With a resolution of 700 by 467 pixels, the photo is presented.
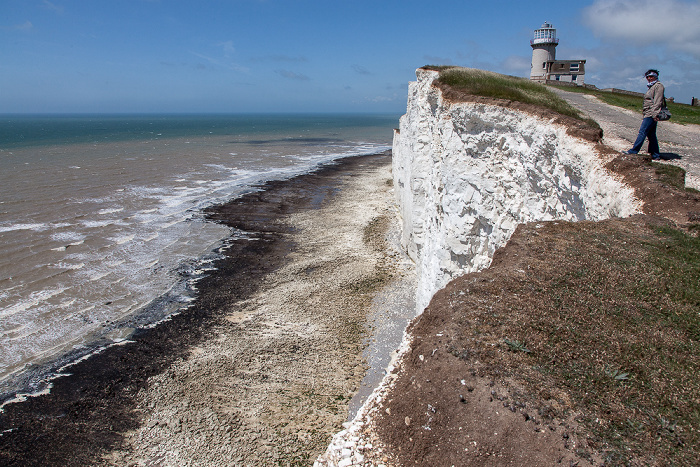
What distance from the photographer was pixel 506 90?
13492mm

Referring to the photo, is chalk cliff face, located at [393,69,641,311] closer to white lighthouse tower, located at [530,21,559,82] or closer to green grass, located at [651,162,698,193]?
green grass, located at [651,162,698,193]

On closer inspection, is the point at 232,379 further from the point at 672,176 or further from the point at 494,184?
the point at 672,176

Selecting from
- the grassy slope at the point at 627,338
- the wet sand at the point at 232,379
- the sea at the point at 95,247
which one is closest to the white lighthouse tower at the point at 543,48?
the sea at the point at 95,247

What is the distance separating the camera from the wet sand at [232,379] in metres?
8.82

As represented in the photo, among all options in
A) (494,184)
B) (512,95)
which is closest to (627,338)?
(494,184)

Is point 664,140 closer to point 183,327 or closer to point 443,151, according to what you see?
point 443,151

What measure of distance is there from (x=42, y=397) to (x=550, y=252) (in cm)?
1238

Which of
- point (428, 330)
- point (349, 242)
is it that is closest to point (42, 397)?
point (428, 330)

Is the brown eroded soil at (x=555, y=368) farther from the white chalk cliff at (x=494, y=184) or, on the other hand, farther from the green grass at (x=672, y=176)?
the white chalk cliff at (x=494, y=184)

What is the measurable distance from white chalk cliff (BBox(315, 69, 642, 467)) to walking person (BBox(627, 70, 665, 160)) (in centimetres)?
130

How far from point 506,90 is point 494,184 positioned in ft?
11.9

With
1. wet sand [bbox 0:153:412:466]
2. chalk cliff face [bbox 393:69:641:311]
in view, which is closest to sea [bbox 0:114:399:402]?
wet sand [bbox 0:153:412:466]

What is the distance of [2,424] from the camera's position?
9.55 m

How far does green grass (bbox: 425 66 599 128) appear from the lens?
484 inches
